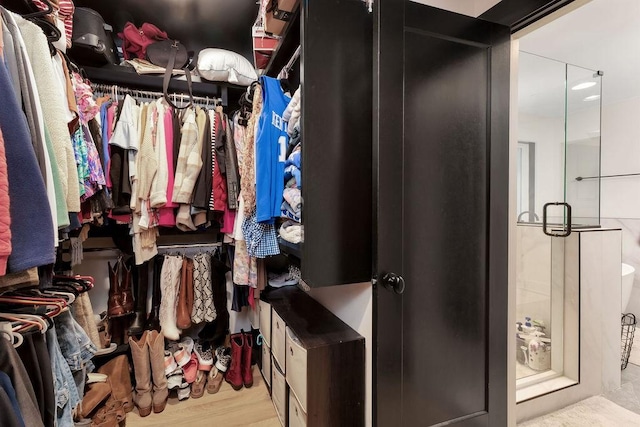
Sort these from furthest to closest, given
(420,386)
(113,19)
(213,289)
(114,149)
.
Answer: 1. (213,289)
2. (113,19)
3. (114,149)
4. (420,386)

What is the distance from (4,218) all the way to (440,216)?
4.07ft

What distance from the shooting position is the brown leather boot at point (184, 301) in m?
1.89

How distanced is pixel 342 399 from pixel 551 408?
1.51 m

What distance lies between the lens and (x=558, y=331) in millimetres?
1921

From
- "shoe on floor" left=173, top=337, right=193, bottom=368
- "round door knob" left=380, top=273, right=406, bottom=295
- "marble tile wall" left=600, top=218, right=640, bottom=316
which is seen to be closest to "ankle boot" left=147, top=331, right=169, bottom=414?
"shoe on floor" left=173, top=337, right=193, bottom=368

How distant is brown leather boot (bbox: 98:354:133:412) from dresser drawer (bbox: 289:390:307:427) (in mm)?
1065

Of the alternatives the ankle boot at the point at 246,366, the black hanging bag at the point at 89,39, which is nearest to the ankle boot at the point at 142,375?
the ankle boot at the point at 246,366

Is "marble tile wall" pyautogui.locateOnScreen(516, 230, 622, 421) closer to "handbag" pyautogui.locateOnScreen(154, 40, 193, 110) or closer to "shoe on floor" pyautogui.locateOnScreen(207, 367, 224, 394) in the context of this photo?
"shoe on floor" pyautogui.locateOnScreen(207, 367, 224, 394)

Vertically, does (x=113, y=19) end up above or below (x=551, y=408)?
above

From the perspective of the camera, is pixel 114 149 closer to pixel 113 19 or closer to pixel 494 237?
pixel 113 19

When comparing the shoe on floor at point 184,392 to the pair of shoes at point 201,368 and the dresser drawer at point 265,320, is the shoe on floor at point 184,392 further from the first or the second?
the dresser drawer at point 265,320

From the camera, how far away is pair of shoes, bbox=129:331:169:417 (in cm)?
171

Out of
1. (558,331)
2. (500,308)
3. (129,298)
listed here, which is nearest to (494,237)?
(500,308)

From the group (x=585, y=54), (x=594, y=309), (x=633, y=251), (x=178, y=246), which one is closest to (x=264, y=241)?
(x=178, y=246)
